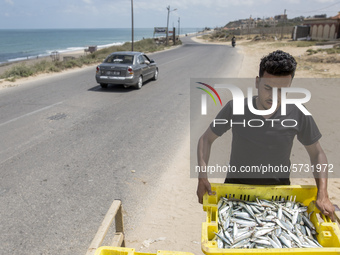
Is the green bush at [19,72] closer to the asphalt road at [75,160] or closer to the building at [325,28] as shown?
the asphalt road at [75,160]

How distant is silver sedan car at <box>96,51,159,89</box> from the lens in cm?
1395

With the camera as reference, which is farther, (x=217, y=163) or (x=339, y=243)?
(x=217, y=163)

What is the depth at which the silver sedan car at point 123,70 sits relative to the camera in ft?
45.8

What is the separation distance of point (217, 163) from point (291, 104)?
3.89 m

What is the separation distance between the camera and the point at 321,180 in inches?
104

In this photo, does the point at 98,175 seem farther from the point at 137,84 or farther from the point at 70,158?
the point at 137,84

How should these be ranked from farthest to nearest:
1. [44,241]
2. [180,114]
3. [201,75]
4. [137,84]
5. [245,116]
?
[201,75], [137,84], [180,114], [44,241], [245,116]

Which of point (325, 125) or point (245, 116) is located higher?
point (245, 116)

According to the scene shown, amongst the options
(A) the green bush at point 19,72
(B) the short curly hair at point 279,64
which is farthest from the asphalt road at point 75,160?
(A) the green bush at point 19,72

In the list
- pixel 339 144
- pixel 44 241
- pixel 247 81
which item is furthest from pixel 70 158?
pixel 247 81

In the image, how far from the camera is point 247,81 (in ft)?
52.9

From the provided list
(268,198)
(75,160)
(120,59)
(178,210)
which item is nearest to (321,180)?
(268,198)

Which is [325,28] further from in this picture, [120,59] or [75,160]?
[75,160]

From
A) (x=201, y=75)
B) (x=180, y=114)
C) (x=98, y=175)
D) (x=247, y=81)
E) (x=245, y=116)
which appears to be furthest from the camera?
(x=201, y=75)
